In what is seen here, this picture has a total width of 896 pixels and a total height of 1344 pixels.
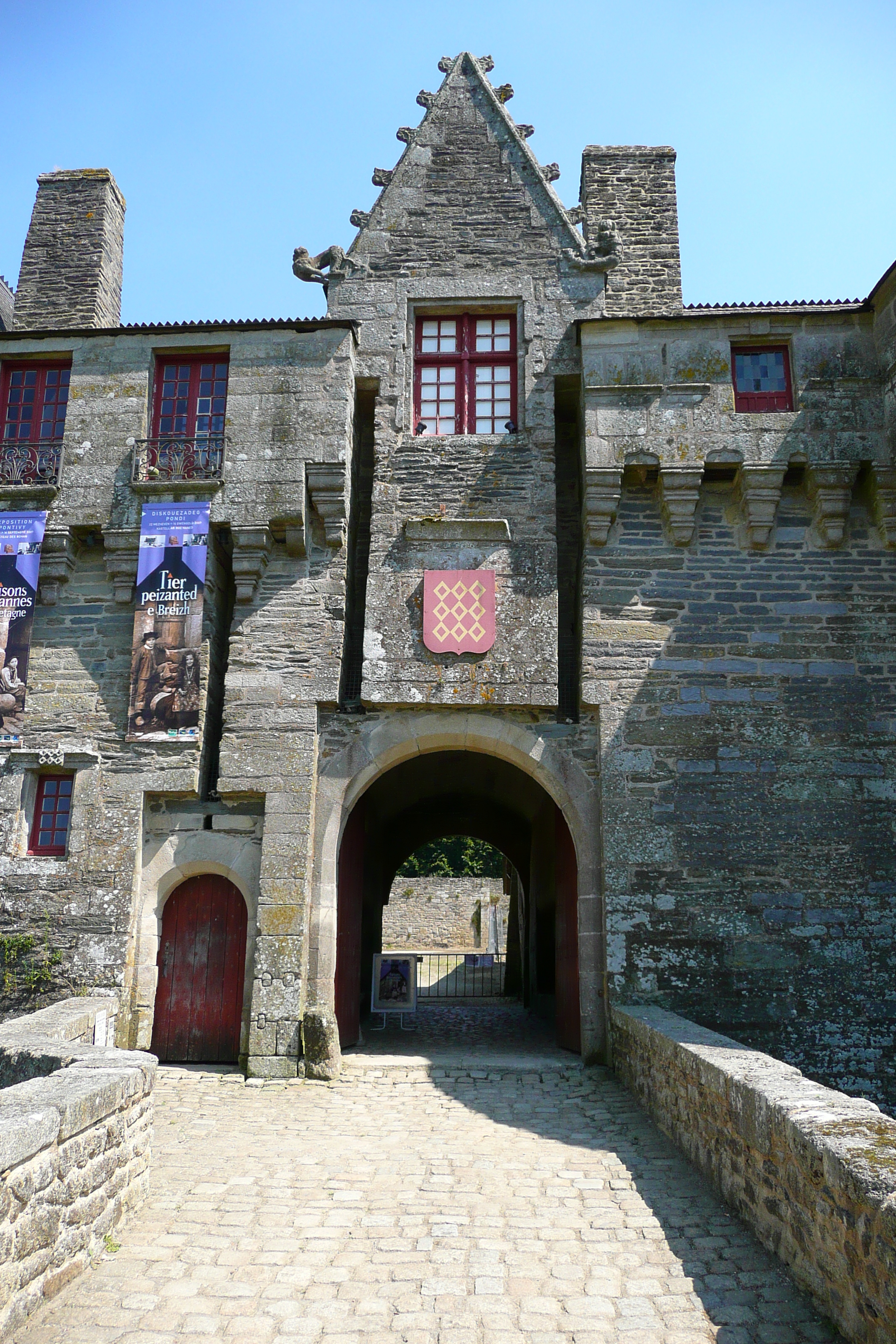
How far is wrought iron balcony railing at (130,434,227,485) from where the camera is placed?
9.01 metres

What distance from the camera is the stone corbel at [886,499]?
8555 mm

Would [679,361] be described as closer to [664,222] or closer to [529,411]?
[529,411]

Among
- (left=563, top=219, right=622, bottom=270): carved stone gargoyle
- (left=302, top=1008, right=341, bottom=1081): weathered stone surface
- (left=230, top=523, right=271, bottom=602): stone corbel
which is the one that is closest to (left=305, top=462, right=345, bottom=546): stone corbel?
(left=230, top=523, right=271, bottom=602): stone corbel

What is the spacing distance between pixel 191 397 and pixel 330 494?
1.91 metres

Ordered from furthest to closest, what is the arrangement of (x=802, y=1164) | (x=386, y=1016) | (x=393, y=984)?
(x=386, y=1016) < (x=393, y=984) < (x=802, y=1164)

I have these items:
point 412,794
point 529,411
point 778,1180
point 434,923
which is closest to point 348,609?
point 529,411

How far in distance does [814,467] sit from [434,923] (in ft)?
55.7

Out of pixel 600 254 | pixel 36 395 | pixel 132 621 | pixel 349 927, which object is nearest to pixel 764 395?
pixel 600 254

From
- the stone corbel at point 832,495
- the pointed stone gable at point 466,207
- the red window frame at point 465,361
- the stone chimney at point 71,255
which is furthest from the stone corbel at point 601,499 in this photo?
the stone chimney at point 71,255

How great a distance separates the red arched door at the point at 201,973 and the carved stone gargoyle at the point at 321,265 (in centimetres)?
601

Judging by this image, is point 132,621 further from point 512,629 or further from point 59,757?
point 512,629

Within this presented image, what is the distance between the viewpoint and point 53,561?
896 cm

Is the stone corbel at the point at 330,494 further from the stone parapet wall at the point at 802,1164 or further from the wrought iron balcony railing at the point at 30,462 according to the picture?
the stone parapet wall at the point at 802,1164

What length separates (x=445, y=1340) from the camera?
3.16 metres
